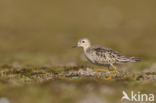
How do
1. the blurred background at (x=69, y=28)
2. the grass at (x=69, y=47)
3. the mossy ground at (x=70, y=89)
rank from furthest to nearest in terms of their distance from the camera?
the blurred background at (x=69, y=28) → the grass at (x=69, y=47) → the mossy ground at (x=70, y=89)

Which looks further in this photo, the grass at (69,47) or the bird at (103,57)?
the bird at (103,57)

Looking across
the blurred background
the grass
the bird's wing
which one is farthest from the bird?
the blurred background

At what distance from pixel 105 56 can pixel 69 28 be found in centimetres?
3596

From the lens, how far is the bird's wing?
51.7 ft

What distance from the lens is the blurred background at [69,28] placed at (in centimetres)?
3147

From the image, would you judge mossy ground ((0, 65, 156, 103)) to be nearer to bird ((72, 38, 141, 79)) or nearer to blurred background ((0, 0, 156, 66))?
bird ((72, 38, 141, 79))

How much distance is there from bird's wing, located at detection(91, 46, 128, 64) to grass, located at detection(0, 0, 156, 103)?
2.62 ft

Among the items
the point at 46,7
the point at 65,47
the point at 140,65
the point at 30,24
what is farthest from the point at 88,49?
the point at 46,7

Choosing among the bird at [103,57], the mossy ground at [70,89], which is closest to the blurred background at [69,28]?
the bird at [103,57]

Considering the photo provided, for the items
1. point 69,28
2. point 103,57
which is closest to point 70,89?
point 103,57

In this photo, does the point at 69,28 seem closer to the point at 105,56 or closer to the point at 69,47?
the point at 69,47

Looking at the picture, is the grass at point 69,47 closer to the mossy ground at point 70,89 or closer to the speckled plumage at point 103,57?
the mossy ground at point 70,89

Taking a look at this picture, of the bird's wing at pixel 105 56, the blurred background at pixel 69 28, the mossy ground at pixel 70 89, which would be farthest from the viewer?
the blurred background at pixel 69 28

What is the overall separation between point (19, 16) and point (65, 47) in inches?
1134
